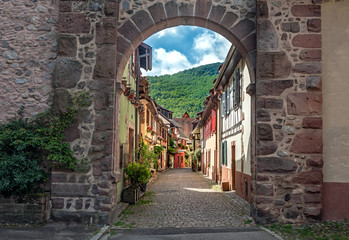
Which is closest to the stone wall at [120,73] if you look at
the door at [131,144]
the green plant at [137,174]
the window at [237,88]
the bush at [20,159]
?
the bush at [20,159]

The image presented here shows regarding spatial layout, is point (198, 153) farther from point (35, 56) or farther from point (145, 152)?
point (35, 56)

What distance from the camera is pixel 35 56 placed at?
274 inches

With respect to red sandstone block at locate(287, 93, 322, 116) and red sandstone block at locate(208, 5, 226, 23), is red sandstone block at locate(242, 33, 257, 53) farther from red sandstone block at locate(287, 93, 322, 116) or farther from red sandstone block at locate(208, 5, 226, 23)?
red sandstone block at locate(287, 93, 322, 116)

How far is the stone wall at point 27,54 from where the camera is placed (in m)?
6.88

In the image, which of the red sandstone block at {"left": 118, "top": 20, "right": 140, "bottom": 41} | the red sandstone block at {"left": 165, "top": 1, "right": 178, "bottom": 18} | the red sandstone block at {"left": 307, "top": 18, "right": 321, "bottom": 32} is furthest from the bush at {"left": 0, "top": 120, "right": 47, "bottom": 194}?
the red sandstone block at {"left": 307, "top": 18, "right": 321, "bottom": 32}

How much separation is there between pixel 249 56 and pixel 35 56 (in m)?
4.32

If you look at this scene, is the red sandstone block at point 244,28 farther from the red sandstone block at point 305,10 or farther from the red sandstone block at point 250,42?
the red sandstone block at point 305,10

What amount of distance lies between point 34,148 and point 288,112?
4.92m

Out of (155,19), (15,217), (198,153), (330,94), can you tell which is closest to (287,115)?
(330,94)

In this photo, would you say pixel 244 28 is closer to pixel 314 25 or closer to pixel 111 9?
pixel 314 25

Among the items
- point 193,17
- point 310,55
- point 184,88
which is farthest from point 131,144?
point 184,88

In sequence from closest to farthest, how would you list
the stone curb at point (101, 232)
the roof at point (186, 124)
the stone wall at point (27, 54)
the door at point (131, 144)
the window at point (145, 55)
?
the stone curb at point (101, 232), the stone wall at point (27, 54), the door at point (131, 144), the window at point (145, 55), the roof at point (186, 124)

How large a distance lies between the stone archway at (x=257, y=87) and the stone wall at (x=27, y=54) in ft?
1.16

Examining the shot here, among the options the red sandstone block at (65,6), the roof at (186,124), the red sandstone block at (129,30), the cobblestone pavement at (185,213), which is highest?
the roof at (186,124)
